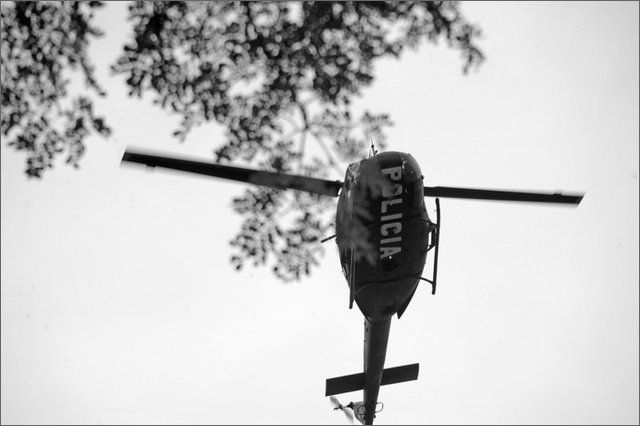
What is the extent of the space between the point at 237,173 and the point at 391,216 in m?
3.31

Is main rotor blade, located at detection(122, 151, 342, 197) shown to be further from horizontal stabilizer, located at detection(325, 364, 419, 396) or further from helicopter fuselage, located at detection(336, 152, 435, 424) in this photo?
horizontal stabilizer, located at detection(325, 364, 419, 396)

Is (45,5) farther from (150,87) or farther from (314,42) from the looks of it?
(314,42)

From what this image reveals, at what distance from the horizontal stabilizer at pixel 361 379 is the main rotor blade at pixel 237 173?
23.4 ft

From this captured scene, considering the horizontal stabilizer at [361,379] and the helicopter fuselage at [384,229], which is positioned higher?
the helicopter fuselage at [384,229]

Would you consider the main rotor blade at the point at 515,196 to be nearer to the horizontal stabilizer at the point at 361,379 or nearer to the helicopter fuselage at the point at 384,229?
the helicopter fuselage at the point at 384,229

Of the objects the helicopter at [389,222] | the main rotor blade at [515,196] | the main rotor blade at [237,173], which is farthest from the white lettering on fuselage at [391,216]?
the main rotor blade at [237,173]

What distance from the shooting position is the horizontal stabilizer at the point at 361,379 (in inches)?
539

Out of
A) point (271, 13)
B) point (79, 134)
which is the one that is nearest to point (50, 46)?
point (79, 134)

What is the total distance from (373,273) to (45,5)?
707 cm

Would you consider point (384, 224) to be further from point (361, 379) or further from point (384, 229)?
point (361, 379)

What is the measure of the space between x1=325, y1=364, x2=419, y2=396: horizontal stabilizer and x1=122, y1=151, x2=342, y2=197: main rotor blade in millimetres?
7143

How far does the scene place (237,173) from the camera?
24.7ft

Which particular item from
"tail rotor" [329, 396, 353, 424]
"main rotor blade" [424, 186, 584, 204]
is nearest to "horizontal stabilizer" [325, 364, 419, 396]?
"tail rotor" [329, 396, 353, 424]

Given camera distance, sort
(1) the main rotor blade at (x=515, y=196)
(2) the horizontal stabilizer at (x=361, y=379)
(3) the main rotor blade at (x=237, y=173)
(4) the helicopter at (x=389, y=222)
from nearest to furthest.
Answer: (3) the main rotor blade at (x=237, y=173), (1) the main rotor blade at (x=515, y=196), (4) the helicopter at (x=389, y=222), (2) the horizontal stabilizer at (x=361, y=379)
